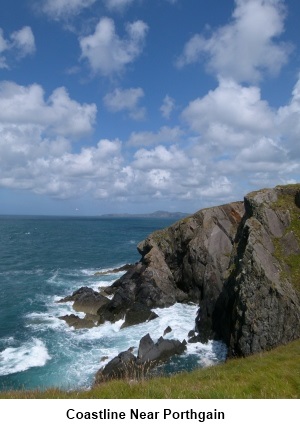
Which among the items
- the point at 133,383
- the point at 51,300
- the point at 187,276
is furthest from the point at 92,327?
the point at 133,383

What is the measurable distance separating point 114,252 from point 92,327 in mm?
66613

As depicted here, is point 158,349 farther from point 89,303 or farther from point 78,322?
point 89,303

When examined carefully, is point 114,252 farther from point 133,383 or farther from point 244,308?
point 133,383

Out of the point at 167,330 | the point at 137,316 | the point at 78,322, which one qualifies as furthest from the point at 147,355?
the point at 78,322

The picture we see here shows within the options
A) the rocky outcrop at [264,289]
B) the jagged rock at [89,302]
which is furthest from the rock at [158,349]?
the jagged rock at [89,302]

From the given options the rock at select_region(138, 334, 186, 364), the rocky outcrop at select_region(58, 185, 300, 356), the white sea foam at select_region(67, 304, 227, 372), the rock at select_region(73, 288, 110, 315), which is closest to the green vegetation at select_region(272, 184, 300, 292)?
the rocky outcrop at select_region(58, 185, 300, 356)

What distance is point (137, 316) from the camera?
45938 mm

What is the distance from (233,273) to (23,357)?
1021 inches

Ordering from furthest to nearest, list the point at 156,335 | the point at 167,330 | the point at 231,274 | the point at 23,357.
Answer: the point at 231,274
the point at 167,330
the point at 156,335
the point at 23,357

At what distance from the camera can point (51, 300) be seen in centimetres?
5531

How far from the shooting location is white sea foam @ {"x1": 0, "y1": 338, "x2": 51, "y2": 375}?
1293 inches

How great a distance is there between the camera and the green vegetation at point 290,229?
1431 inches

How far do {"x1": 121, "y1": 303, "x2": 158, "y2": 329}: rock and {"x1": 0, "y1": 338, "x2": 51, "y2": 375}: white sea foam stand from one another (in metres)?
11.2

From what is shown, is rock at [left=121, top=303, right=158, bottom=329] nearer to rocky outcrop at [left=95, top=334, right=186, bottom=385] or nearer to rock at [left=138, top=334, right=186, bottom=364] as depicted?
rocky outcrop at [left=95, top=334, right=186, bottom=385]
